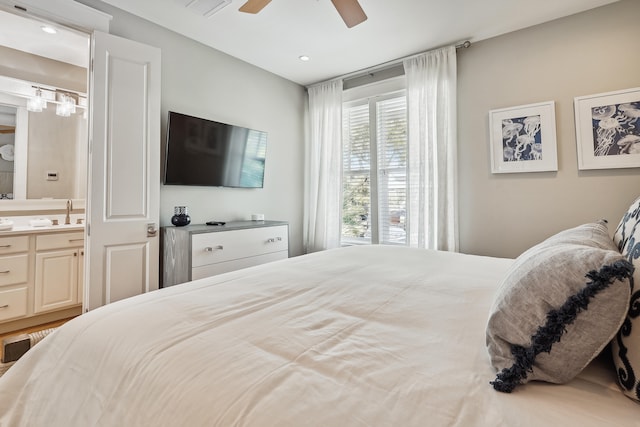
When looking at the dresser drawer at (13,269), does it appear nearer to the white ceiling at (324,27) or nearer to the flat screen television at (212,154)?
the flat screen television at (212,154)

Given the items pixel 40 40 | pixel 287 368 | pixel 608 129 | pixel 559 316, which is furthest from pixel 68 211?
pixel 608 129

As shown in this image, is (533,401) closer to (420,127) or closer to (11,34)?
(420,127)

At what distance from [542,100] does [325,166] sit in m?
2.33

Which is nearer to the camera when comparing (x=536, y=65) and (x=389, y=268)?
(x=389, y=268)

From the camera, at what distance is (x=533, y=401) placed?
540mm

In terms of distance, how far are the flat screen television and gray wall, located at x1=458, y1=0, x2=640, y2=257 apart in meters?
2.30

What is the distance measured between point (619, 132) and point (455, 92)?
4.36ft

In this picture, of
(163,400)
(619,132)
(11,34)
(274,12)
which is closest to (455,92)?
(619,132)

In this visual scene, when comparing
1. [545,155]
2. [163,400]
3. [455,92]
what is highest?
[455,92]

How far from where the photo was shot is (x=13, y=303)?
8.49 ft

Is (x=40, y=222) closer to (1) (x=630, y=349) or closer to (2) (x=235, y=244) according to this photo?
(2) (x=235, y=244)

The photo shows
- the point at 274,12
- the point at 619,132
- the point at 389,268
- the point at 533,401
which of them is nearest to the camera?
the point at 533,401

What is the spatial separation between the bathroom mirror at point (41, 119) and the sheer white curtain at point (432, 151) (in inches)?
133

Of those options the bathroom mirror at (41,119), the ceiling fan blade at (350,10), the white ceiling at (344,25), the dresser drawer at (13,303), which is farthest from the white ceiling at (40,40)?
the dresser drawer at (13,303)
